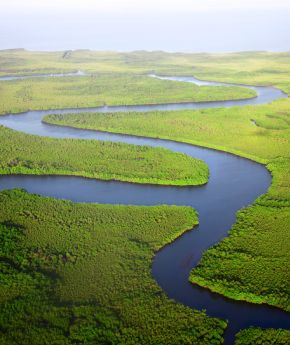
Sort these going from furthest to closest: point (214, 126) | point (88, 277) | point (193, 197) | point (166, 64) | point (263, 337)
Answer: point (166, 64), point (214, 126), point (193, 197), point (88, 277), point (263, 337)

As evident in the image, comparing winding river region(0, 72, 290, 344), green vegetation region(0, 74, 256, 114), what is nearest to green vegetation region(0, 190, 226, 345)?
winding river region(0, 72, 290, 344)

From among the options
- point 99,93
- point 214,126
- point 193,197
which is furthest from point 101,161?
point 99,93

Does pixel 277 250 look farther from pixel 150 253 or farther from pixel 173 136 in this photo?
pixel 173 136

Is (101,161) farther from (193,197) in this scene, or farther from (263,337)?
(263,337)

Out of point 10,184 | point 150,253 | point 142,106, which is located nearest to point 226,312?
point 150,253

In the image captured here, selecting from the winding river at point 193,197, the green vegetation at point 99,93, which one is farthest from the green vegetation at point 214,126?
the green vegetation at point 99,93

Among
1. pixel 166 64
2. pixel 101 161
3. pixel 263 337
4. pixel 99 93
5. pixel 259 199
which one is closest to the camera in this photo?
pixel 263 337

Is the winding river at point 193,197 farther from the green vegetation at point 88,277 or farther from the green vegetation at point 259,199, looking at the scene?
the green vegetation at point 88,277
